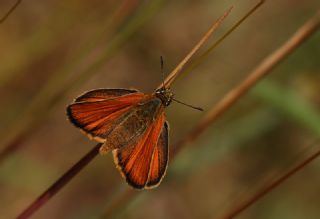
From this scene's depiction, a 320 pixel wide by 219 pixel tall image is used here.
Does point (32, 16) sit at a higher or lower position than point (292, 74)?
higher

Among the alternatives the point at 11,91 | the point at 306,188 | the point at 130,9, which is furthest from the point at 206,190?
the point at 130,9

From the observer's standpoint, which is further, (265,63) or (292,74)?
(292,74)

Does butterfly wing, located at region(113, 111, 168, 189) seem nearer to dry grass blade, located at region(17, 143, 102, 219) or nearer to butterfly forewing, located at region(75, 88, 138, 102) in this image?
butterfly forewing, located at region(75, 88, 138, 102)

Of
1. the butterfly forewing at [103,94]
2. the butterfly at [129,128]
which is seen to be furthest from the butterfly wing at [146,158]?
the butterfly forewing at [103,94]

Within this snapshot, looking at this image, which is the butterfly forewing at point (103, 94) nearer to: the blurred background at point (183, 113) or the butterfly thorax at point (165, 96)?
the butterfly thorax at point (165, 96)

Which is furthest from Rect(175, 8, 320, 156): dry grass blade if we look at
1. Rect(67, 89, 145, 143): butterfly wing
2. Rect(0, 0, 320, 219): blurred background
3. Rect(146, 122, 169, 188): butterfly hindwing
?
Rect(0, 0, 320, 219): blurred background

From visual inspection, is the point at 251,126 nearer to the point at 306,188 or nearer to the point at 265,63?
the point at 306,188

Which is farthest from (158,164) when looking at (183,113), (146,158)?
(183,113)
